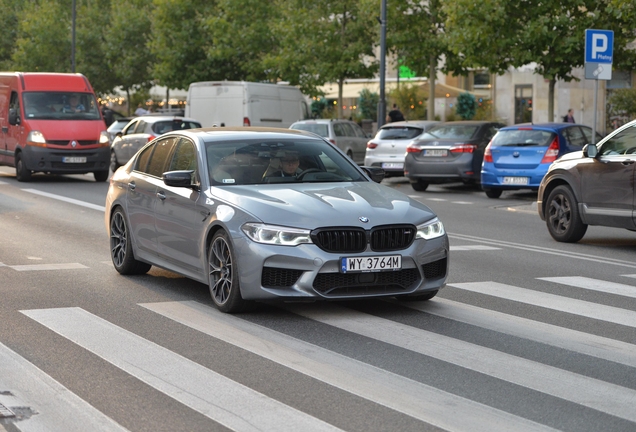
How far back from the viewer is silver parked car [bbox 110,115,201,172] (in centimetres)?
2941

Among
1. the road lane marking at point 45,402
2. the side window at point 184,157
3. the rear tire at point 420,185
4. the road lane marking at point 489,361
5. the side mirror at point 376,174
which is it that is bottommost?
the rear tire at point 420,185

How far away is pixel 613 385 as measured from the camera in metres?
6.40

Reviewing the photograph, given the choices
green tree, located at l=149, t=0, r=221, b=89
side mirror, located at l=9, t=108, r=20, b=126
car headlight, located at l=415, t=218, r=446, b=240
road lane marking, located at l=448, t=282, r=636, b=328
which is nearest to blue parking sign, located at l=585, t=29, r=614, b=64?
road lane marking, located at l=448, t=282, r=636, b=328

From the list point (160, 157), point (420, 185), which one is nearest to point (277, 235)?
point (160, 157)

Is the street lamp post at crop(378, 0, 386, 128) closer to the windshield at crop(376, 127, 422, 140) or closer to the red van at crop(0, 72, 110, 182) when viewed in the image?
the windshield at crop(376, 127, 422, 140)

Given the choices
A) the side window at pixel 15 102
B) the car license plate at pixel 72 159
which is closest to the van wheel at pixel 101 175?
the car license plate at pixel 72 159

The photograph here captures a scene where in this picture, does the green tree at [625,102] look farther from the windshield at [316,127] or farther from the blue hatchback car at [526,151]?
the blue hatchback car at [526,151]

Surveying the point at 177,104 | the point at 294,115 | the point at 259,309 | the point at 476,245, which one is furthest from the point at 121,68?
the point at 259,309

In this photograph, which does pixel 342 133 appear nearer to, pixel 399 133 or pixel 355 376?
pixel 399 133

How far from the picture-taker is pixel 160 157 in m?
10.4

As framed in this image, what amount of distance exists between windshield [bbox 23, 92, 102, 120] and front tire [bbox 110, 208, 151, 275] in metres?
15.6

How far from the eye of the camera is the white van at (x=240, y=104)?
36094 mm

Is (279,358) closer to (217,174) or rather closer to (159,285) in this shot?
(217,174)

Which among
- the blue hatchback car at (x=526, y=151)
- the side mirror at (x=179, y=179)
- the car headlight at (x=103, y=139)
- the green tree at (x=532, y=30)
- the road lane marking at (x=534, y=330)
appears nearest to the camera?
the road lane marking at (x=534, y=330)
